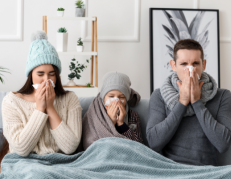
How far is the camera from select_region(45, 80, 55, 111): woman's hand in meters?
1.50

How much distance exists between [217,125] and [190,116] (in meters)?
0.17

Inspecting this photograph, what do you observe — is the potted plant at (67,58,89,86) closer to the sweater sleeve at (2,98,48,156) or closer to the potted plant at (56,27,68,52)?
the potted plant at (56,27,68,52)

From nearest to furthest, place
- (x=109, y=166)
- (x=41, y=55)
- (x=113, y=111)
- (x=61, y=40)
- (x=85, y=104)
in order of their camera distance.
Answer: (x=109, y=166)
(x=41, y=55)
(x=113, y=111)
(x=85, y=104)
(x=61, y=40)

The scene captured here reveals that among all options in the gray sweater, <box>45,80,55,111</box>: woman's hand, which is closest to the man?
the gray sweater

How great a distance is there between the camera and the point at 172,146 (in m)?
1.61

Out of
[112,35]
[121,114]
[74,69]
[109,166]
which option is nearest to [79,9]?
[112,35]

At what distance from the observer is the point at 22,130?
1429mm

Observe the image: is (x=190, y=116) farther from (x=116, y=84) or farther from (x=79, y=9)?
(x=79, y=9)

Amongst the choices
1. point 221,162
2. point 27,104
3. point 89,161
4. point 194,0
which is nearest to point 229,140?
point 221,162

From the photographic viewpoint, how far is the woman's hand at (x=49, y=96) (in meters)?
1.50

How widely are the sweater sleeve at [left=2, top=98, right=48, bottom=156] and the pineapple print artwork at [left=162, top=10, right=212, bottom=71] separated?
183cm

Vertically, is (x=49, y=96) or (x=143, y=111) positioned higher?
(x=49, y=96)

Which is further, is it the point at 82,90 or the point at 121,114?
the point at 82,90

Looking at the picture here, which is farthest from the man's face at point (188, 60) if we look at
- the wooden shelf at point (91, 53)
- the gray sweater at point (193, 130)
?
the wooden shelf at point (91, 53)
